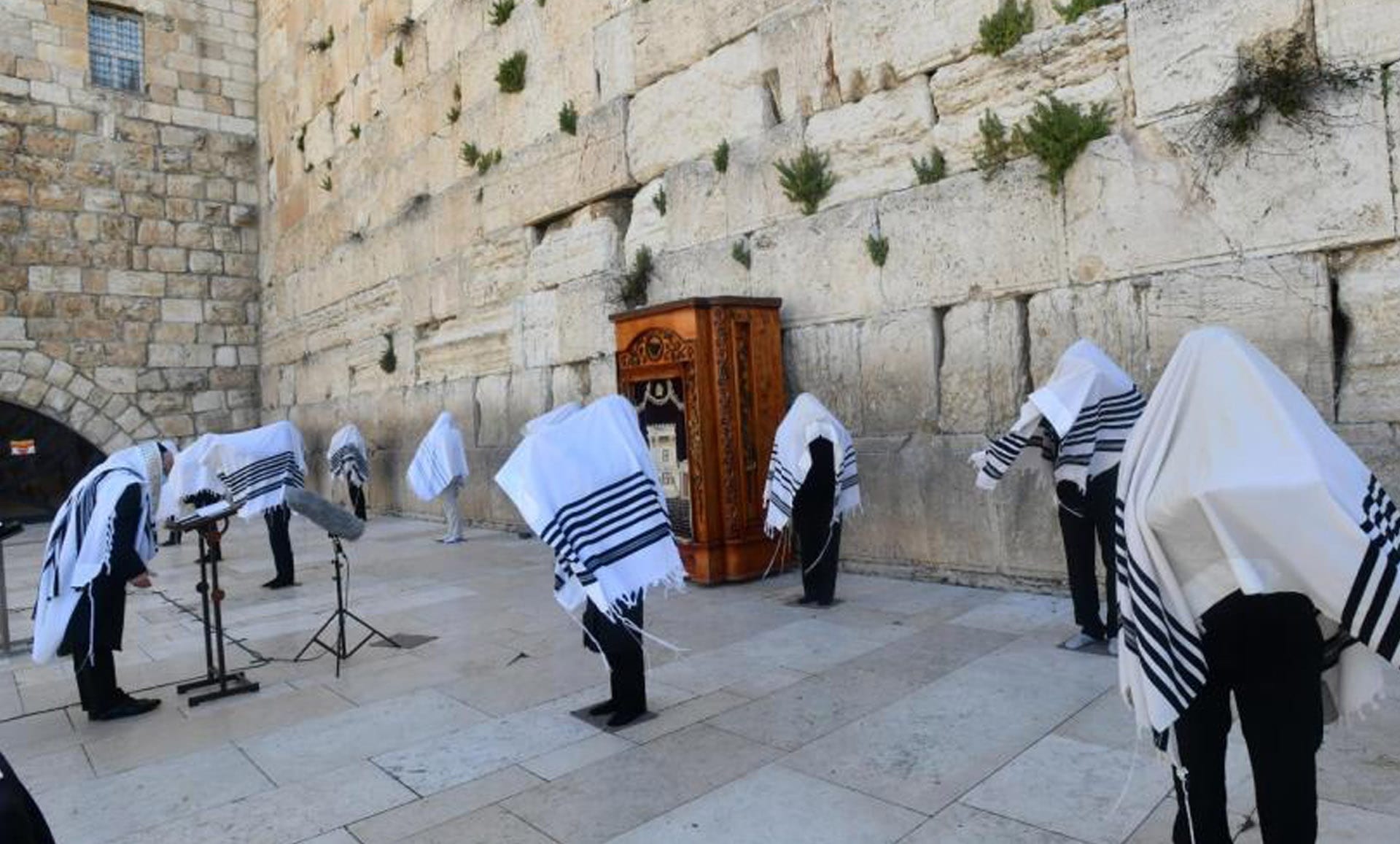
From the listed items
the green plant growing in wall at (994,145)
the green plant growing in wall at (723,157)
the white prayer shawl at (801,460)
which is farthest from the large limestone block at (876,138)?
the white prayer shawl at (801,460)

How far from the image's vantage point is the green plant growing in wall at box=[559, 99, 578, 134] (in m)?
9.03

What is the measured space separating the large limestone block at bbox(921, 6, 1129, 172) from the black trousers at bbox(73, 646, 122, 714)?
571cm

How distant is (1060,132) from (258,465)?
6.64 m

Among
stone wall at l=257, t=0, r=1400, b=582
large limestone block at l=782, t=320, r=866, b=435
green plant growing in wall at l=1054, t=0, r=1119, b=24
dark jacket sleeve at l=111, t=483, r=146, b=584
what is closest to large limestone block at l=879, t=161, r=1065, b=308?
stone wall at l=257, t=0, r=1400, b=582

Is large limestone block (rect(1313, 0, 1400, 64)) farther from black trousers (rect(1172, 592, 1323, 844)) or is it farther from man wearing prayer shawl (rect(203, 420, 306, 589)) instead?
man wearing prayer shawl (rect(203, 420, 306, 589))

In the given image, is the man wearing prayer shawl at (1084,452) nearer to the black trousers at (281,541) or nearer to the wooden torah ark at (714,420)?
the wooden torah ark at (714,420)

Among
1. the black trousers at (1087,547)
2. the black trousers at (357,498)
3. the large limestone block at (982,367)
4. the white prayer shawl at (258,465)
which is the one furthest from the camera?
the black trousers at (357,498)

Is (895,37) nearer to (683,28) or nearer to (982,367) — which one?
(683,28)

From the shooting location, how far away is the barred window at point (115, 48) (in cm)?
1394

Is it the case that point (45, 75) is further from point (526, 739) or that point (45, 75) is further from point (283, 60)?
point (526, 739)

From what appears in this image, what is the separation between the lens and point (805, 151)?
271 inches

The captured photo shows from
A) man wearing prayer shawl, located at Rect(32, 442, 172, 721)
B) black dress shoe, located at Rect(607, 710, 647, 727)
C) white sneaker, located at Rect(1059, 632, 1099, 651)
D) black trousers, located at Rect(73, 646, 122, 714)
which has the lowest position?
white sneaker, located at Rect(1059, 632, 1099, 651)

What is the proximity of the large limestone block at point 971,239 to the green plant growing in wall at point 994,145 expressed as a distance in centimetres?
6

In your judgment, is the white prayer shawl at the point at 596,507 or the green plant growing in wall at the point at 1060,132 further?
the green plant growing in wall at the point at 1060,132
